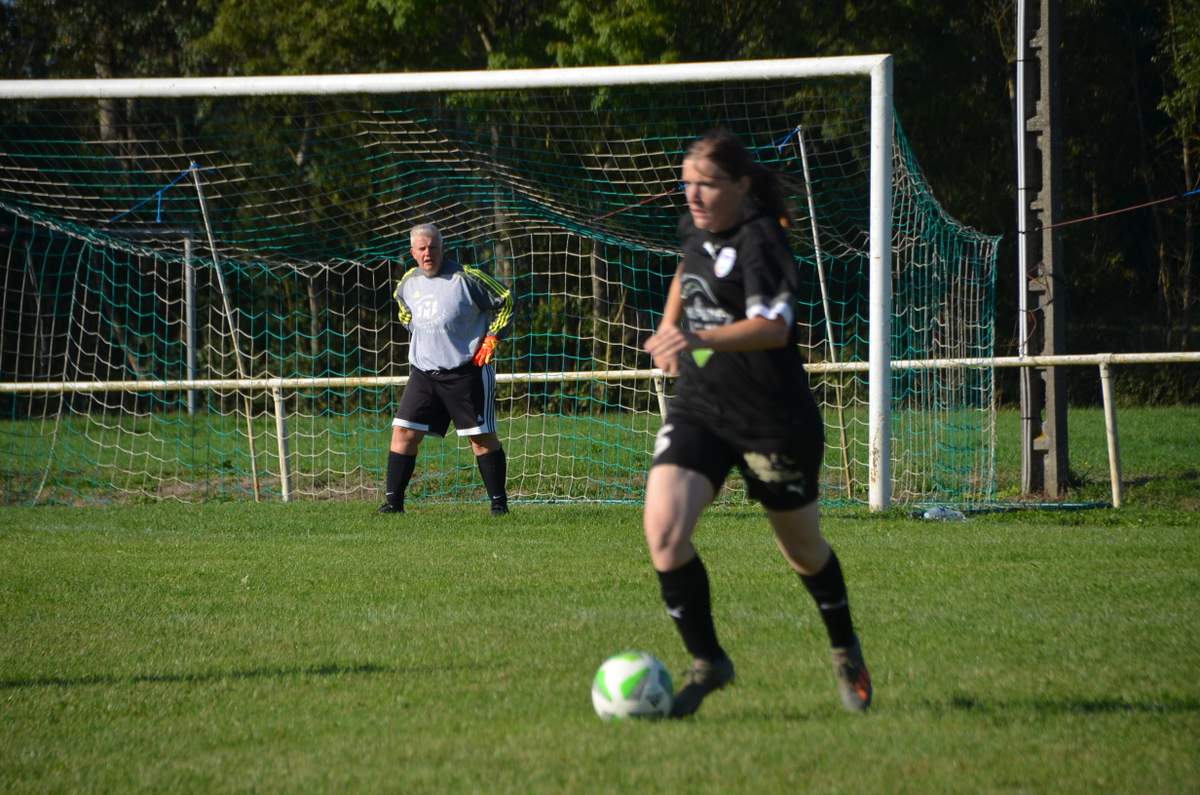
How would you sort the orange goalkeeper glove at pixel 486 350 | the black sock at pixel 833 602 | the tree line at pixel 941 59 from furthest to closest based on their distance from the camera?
1. the tree line at pixel 941 59
2. the orange goalkeeper glove at pixel 486 350
3. the black sock at pixel 833 602

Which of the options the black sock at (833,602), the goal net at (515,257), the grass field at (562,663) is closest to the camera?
the grass field at (562,663)

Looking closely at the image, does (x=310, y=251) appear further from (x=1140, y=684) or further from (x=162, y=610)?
(x=1140, y=684)

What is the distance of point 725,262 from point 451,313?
6.49 metres

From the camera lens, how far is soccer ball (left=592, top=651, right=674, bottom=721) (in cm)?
439

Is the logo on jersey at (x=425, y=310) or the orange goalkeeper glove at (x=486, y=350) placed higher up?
the logo on jersey at (x=425, y=310)

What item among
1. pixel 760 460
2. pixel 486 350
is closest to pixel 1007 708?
pixel 760 460

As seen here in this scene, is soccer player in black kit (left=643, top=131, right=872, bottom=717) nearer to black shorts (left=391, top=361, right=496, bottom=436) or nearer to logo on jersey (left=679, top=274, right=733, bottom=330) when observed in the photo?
logo on jersey (left=679, top=274, right=733, bottom=330)

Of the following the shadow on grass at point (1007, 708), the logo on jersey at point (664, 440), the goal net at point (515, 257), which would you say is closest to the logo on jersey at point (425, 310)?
the goal net at point (515, 257)

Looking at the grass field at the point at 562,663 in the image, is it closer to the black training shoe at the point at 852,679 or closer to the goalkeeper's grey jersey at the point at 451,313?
the black training shoe at the point at 852,679

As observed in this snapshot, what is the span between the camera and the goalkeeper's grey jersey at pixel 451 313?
10.8 metres

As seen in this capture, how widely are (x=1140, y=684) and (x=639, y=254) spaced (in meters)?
15.7

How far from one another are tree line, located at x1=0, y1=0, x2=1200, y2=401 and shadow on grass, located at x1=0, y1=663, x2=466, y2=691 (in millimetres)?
21515

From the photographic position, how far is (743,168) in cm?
448

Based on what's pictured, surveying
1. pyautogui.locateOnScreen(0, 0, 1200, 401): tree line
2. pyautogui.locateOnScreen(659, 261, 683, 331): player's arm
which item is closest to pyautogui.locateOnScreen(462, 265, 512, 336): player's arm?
pyautogui.locateOnScreen(659, 261, 683, 331): player's arm
